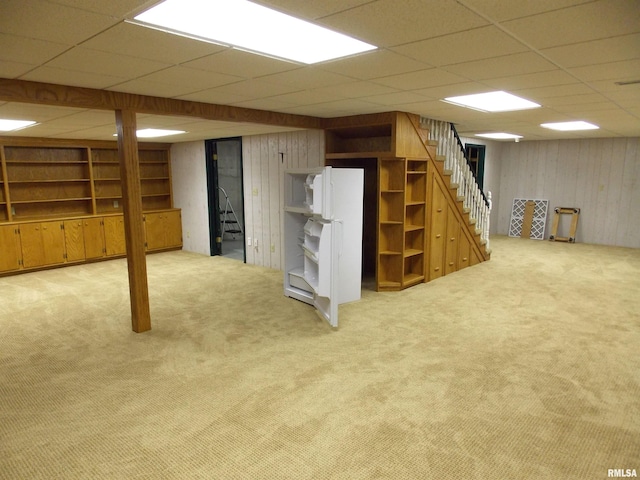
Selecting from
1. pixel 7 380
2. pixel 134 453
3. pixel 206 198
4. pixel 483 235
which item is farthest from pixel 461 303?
pixel 206 198

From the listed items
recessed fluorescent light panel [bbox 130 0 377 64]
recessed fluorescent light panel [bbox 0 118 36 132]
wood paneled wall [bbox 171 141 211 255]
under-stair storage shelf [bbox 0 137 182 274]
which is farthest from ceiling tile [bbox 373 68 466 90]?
under-stair storage shelf [bbox 0 137 182 274]

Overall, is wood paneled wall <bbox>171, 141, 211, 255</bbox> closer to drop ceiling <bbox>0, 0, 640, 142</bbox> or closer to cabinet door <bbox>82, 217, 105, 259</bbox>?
cabinet door <bbox>82, 217, 105, 259</bbox>

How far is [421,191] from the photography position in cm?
579

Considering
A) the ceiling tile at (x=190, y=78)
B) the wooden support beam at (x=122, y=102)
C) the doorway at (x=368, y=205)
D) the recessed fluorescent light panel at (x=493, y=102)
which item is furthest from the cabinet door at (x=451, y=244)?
the ceiling tile at (x=190, y=78)

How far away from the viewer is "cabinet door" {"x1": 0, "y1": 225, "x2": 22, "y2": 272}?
6.48 meters

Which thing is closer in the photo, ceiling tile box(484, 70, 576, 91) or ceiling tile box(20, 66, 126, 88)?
ceiling tile box(20, 66, 126, 88)

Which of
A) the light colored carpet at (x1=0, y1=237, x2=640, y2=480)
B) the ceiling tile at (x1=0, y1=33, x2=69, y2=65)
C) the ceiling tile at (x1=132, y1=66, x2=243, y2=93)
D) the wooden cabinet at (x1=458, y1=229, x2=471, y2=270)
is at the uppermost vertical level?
the ceiling tile at (x1=132, y1=66, x2=243, y2=93)

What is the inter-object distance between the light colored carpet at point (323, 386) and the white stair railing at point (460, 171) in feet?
5.94

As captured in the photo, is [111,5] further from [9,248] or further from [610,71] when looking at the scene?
[9,248]

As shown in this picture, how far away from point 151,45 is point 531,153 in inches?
377

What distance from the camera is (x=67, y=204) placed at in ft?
25.4

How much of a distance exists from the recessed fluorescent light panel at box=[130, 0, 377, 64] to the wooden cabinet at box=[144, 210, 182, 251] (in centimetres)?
650

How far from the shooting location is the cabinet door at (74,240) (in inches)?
282

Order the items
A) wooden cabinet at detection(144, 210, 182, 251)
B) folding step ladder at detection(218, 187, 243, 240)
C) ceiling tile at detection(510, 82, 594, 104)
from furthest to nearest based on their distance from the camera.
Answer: folding step ladder at detection(218, 187, 243, 240) → wooden cabinet at detection(144, 210, 182, 251) → ceiling tile at detection(510, 82, 594, 104)
